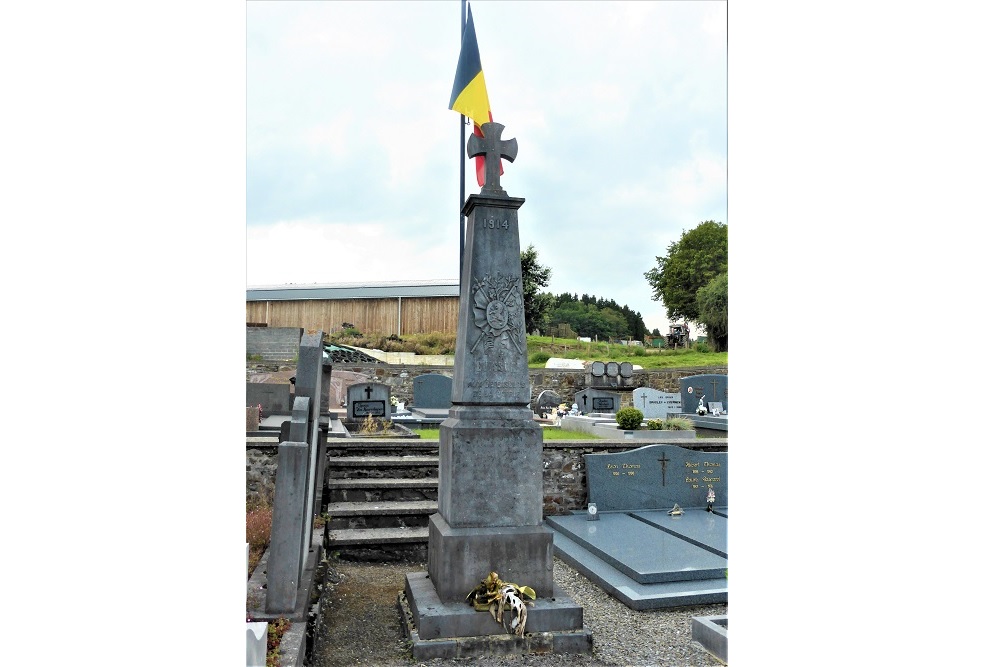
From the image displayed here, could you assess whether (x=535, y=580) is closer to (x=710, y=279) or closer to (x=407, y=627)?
(x=407, y=627)

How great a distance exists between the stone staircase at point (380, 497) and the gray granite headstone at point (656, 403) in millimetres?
6618

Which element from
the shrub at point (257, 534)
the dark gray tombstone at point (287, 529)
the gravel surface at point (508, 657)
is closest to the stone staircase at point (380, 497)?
the gravel surface at point (508, 657)

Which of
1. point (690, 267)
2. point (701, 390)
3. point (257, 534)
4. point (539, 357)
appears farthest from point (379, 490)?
point (690, 267)

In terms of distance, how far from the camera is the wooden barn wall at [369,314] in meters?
26.6

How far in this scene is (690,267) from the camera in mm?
31984

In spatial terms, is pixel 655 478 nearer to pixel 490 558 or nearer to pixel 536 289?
pixel 490 558

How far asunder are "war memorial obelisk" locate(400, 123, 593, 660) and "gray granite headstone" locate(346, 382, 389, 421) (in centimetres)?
739

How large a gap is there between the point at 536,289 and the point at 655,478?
22718mm

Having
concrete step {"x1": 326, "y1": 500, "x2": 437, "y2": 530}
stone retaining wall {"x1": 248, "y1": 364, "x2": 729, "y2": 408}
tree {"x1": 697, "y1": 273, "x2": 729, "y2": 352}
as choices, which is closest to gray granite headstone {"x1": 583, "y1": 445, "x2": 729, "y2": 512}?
concrete step {"x1": 326, "y1": 500, "x2": 437, "y2": 530}

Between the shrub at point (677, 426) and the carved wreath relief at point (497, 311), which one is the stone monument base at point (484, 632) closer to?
the carved wreath relief at point (497, 311)

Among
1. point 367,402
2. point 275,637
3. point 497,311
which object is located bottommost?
point 275,637

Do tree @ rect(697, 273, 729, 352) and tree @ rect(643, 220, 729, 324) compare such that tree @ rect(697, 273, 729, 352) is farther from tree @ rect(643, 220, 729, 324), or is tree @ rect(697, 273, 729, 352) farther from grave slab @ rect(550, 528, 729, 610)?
grave slab @ rect(550, 528, 729, 610)

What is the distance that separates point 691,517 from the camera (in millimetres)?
7164

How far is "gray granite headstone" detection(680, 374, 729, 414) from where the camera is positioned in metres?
16.7
